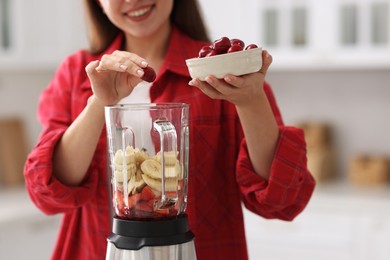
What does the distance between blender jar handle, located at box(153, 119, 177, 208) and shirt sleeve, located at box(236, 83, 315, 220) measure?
0.23 m

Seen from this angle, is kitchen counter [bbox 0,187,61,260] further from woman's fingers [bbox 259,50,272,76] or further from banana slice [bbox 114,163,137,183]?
woman's fingers [bbox 259,50,272,76]

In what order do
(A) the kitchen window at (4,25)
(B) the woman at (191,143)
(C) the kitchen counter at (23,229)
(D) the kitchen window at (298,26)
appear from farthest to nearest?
(D) the kitchen window at (298,26) < (A) the kitchen window at (4,25) < (C) the kitchen counter at (23,229) < (B) the woman at (191,143)

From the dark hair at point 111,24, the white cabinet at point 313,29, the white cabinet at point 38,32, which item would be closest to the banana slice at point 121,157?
the dark hair at point 111,24

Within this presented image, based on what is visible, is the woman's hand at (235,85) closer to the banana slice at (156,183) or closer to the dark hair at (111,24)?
the banana slice at (156,183)

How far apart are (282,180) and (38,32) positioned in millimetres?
2154

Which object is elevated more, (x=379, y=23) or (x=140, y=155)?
(x=379, y=23)

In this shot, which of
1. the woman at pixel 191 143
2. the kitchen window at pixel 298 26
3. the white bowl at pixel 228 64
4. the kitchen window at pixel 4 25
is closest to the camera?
the white bowl at pixel 228 64

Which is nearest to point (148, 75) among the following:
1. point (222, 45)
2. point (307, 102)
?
point (222, 45)

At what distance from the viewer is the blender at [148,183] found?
939 mm

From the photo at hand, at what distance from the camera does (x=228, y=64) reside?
925 mm

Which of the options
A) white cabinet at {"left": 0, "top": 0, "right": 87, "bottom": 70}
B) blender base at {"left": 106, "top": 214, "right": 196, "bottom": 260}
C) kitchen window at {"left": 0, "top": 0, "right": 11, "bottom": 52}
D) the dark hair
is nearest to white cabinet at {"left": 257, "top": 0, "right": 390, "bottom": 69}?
white cabinet at {"left": 0, "top": 0, "right": 87, "bottom": 70}

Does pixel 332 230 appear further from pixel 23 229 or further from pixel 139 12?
pixel 139 12

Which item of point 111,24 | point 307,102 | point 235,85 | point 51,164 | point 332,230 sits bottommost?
point 332,230

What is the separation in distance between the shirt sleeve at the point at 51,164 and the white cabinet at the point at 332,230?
65.8 inches
